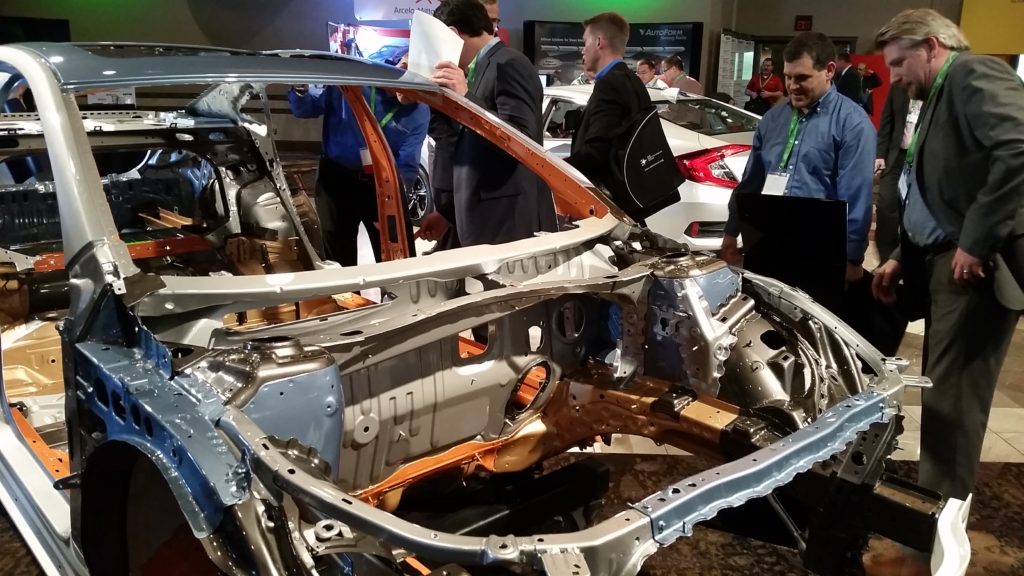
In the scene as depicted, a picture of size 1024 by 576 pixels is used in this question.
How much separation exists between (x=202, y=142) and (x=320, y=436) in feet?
8.28

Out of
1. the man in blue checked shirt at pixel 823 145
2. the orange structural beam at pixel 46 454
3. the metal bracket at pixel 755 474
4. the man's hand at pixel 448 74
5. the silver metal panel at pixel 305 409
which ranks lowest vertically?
the orange structural beam at pixel 46 454

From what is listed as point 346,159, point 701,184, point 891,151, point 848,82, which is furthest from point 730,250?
point 848,82

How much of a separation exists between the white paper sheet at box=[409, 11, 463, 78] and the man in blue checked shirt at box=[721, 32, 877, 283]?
53.8 inches

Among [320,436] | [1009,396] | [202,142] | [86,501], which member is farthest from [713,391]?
[1009,396]

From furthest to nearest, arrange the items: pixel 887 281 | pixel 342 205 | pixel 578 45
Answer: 1. pixel 578 45
2. pixel 342 205
3. pixel 887 281

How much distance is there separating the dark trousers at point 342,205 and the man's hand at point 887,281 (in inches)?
94.0

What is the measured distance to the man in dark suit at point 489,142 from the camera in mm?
3584

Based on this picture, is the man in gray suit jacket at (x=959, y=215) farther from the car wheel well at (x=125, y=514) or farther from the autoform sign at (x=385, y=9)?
the autoform sign at (x=385, y=9)

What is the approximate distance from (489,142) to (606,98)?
78 cm

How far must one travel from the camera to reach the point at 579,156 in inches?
162

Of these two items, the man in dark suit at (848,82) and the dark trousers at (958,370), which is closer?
the dark trousers at (958,370)

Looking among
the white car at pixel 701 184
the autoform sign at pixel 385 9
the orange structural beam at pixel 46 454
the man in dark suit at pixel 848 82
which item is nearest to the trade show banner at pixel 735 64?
the man in dark suit at pixel 848 82

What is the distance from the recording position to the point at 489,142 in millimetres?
3576

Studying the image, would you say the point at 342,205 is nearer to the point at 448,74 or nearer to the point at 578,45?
the point at 448,74
